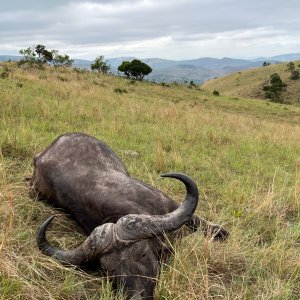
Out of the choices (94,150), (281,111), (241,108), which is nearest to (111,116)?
(94,150)

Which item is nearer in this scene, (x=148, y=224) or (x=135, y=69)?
(x=148, y=224)

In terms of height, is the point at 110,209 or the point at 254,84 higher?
the point at 110,209

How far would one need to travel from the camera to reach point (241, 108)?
1022 inches

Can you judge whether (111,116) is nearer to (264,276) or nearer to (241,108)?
(264,276)

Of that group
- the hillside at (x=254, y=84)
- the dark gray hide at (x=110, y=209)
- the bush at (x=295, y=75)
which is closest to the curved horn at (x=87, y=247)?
the dark gray hide at (x=110, y=209)

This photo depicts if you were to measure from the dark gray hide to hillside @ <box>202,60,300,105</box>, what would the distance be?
51.8 m

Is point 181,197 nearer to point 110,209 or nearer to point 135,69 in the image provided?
point 110,209

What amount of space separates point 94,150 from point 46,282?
2295 millimetres

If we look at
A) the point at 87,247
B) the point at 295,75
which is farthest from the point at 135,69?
the point at 87,247

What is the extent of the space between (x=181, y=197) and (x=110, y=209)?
1954 millimetres

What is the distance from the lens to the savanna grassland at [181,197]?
368 cm

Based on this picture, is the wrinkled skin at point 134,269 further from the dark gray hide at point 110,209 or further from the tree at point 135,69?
the tree at point 135,69

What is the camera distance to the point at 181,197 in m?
6.18

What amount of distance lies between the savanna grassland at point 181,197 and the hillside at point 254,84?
4598 cm
